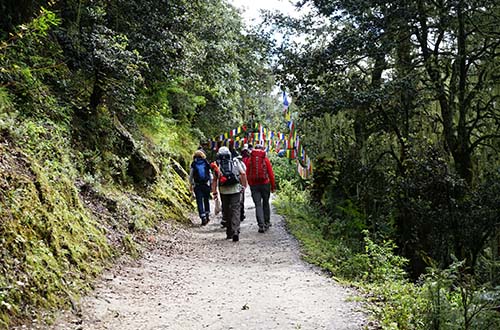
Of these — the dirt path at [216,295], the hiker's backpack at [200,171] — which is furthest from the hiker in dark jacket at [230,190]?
the hiker's backpack at [200,171]

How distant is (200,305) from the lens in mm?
5422

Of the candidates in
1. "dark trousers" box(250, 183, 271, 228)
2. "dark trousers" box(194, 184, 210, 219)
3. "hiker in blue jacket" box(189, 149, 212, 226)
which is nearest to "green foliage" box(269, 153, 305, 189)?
"dark trousers" box(194, 184, 210, 219)

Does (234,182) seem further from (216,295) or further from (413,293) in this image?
(413,293)

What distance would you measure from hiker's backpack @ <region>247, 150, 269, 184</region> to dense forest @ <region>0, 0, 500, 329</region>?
1.55 m

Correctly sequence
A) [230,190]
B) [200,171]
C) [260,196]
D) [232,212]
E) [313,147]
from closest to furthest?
1. [232,212]
2. [230,190]
3. [260,196]
4. [200,171]
5. [313,147]

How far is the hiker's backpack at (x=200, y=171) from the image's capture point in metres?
11.2

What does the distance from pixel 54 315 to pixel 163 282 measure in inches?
86.2

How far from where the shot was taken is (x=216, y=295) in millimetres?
5852

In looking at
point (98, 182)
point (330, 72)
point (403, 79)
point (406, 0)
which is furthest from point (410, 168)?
point (98, 182)

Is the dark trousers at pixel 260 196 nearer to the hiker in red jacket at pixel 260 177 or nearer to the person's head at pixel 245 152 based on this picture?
the hiker in red jacket at pixel 260 177

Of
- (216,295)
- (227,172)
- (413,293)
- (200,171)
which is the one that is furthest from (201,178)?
(413,293)

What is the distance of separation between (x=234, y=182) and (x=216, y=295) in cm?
403

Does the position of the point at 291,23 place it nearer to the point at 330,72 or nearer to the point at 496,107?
the point at 330,72

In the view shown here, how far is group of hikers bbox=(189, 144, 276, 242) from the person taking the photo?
31.8 ft
